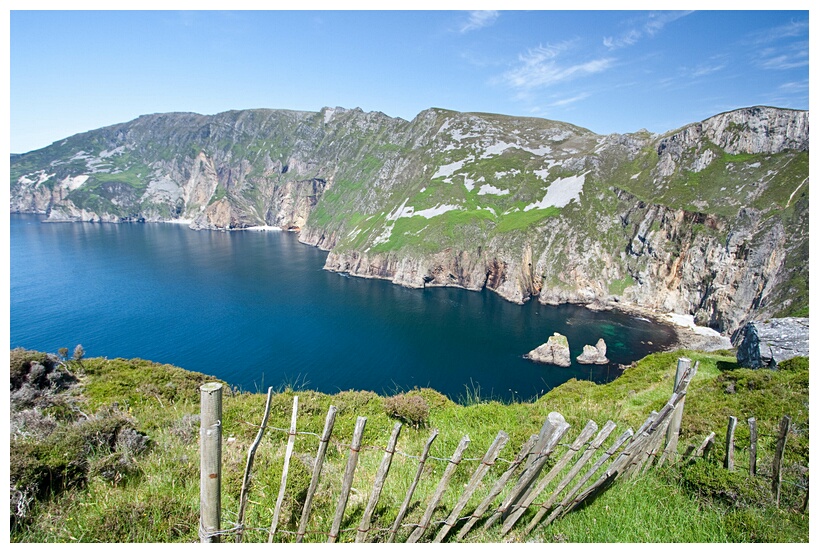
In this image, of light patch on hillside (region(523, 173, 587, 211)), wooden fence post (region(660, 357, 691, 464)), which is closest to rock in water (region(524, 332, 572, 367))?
wooden fence post (region(660, 357, 691, 464))

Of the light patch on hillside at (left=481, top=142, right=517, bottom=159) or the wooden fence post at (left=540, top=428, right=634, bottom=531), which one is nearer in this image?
the wooden fence post at (left=540, top=428, right=634, bottom=531)

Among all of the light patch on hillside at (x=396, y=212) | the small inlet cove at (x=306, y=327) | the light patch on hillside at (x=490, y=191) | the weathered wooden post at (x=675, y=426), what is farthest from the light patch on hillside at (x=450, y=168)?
the weathered wooden post at (x=675, y=426)

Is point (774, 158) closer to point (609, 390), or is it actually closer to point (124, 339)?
point (609, 390)

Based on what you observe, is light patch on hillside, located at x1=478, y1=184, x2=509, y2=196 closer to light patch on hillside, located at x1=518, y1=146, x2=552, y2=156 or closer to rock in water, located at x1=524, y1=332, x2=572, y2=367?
light patch on hillside, located at x1=518, y1=146, x2=552, y2=156

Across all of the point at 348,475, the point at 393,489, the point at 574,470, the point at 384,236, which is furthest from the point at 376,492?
the point at 384,236

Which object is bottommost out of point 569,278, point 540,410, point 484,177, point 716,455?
point 569,278

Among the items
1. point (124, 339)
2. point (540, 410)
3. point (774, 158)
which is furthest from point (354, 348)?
point (774, 158)

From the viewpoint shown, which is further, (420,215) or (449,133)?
(449,133)
